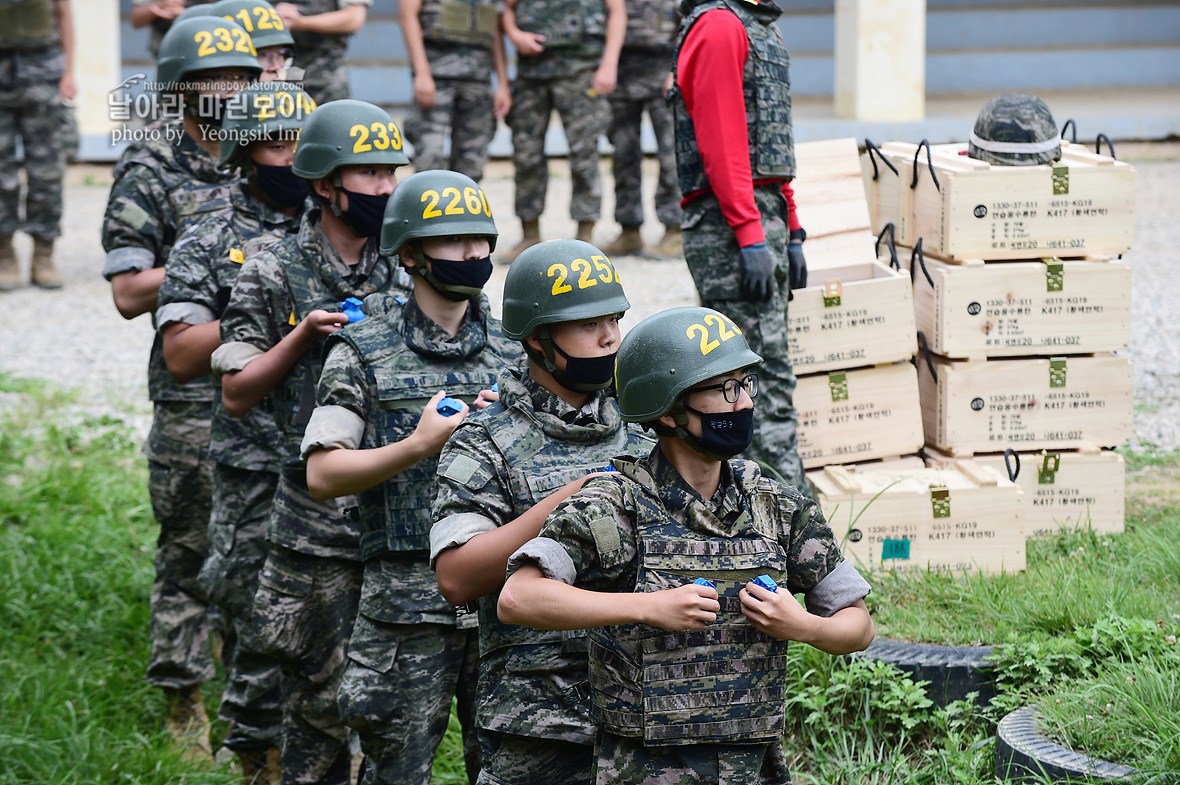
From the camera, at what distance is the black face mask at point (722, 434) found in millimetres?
2697

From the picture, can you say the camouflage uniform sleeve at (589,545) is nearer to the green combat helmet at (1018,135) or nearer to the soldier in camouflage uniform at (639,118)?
the green combat helmet at (1018,135)

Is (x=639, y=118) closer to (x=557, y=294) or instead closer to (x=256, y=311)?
(x=256, y=311)

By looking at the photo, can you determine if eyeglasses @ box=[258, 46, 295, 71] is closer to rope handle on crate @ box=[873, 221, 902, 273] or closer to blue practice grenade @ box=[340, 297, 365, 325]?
blue practice grenade @ box=[340, 297, 365, 325]

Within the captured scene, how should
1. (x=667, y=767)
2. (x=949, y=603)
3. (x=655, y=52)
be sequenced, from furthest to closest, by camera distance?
(x=655, y=52) → (x=949, y=603) → (x=667, y=767)

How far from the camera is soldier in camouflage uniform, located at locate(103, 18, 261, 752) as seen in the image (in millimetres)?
5078

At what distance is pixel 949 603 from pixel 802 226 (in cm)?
183

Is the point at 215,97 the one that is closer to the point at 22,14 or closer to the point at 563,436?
the point at 563,436

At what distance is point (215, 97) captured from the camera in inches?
202

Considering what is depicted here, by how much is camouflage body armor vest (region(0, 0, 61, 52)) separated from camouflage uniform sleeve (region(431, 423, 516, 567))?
8.61 metres

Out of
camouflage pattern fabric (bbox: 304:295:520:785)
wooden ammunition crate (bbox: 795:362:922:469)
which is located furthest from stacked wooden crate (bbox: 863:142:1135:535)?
camouflage pattern fabric (bbox: 304:295:520:785)

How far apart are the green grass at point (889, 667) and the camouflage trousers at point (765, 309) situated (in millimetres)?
663

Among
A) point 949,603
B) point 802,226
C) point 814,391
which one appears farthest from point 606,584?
point 802,226

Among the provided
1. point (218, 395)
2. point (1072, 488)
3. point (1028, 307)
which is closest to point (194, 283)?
point (218, 395)

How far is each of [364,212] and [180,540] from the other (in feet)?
5.88
